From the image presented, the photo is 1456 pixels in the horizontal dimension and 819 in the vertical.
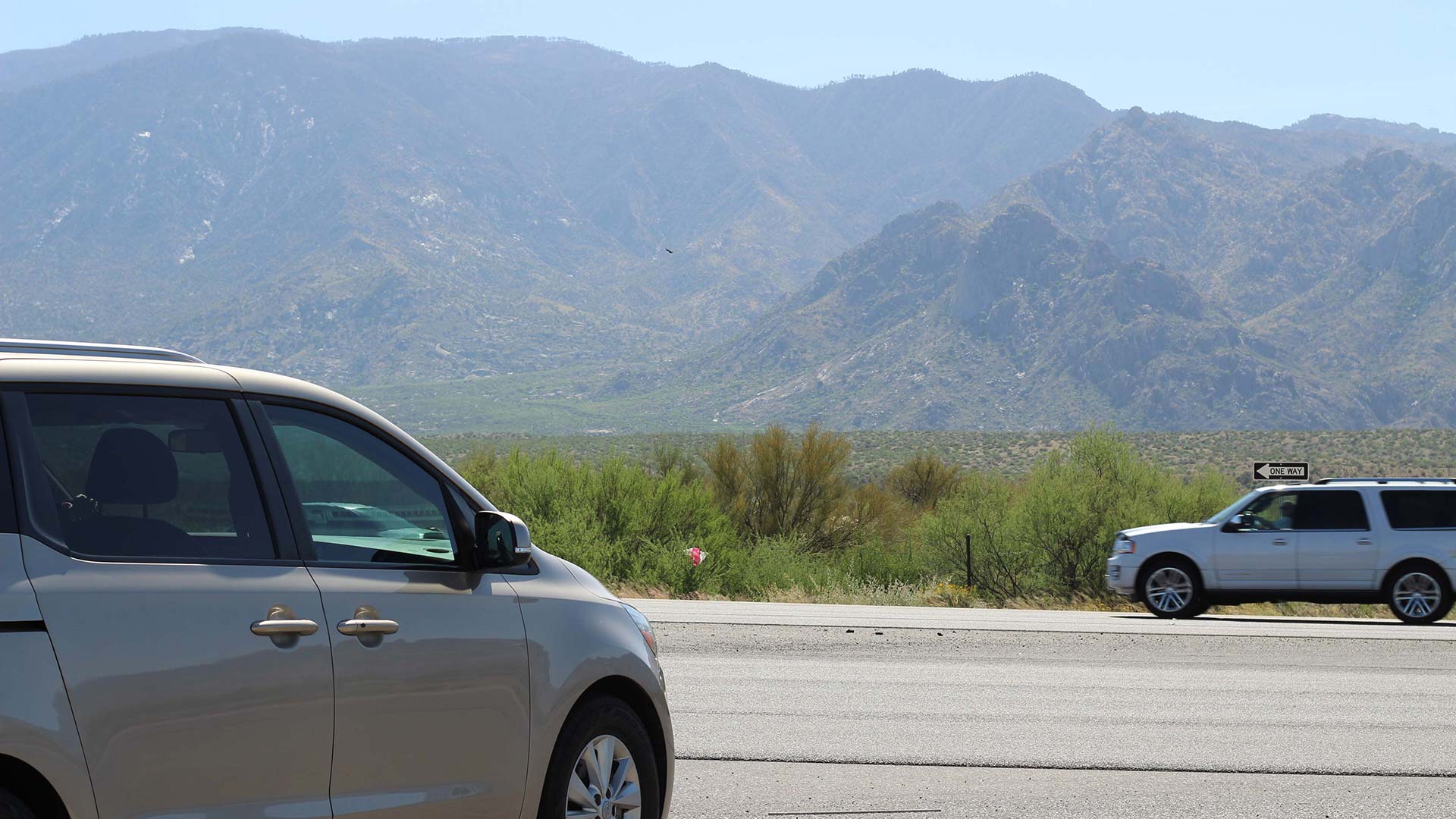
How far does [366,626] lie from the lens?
4.83 meters

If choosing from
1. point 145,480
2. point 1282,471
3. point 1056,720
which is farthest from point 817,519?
point 145,480

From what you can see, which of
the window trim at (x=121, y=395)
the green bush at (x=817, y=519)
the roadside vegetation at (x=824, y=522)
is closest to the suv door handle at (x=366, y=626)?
the window trim at (x=121, y=395)

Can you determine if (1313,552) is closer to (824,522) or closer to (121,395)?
(121,395)

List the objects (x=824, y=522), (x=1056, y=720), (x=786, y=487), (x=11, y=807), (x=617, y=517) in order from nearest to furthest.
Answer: (x=11, y=807) < (x=1056, y=720) < (x=617, y=517) < (x=786, y=487) < (x=824, y=522)

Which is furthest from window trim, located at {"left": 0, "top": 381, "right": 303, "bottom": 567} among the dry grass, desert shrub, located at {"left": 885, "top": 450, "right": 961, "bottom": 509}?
desert shrub, located at {"left": 885, "top": 450, "right": 961, "bottom": 509}

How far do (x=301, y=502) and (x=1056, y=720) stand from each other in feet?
23.6

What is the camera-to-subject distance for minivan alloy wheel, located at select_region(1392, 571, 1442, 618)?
1973 cm

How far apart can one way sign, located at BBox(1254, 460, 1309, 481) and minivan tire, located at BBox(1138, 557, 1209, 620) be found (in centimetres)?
326

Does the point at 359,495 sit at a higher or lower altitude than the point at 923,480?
higher

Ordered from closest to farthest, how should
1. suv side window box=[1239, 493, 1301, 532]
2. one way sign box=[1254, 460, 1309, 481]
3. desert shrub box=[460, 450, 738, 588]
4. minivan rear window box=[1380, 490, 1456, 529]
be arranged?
minivan rear window box=[1380, 490, 1456, 529] < suv side window box=[1239, 493, 1301, 532] < one way sign box=[1254, 460, 1309, 481] < desert shrub box=[460, 450, 738, 588]

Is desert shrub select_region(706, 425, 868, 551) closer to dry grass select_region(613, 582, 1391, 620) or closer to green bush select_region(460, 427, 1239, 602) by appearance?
green bush select_region(460, 427, 1239, 602)

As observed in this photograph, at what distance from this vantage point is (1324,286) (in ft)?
646

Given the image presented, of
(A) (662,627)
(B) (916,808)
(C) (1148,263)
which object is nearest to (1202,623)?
(A) (662,627)

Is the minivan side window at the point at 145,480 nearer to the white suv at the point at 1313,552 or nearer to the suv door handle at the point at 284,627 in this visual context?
the suv door handle at the point at 284,627
